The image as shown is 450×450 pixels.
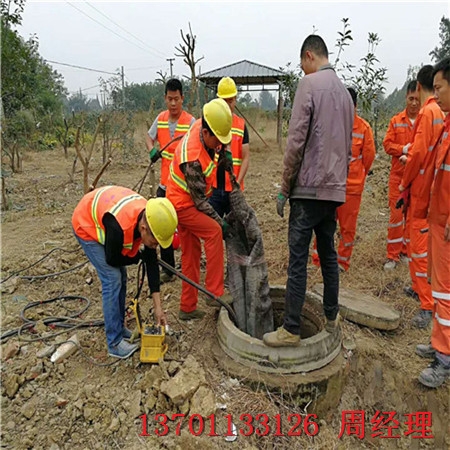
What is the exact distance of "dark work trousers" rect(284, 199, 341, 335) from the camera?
8.17 feet

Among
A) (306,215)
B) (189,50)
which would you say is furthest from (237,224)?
(189,50)

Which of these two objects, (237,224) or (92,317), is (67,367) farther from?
(237,224)

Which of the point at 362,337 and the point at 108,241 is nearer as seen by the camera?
the point at 108,241

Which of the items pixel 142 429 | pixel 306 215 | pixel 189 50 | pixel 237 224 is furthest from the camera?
pixel 189 50

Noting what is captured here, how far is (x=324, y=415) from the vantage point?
268 centimetres

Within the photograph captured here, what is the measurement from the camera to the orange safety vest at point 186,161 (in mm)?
2801

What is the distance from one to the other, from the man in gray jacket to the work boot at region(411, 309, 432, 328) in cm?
151

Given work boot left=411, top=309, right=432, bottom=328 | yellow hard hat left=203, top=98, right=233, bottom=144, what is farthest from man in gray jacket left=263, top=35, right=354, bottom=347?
work boot left=411, top=309, right=432, bottom=328

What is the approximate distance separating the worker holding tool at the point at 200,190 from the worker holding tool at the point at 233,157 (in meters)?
0.37

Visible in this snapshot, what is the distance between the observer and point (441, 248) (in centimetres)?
268

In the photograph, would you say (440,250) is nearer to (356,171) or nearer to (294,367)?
(294,367)

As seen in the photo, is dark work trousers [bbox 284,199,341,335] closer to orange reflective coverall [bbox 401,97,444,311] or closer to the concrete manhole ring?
the concrete manhole ring

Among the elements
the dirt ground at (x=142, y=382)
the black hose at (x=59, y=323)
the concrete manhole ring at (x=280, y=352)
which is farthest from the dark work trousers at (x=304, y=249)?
the black hose at (x=59, y=323)

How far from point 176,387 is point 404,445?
175cm
